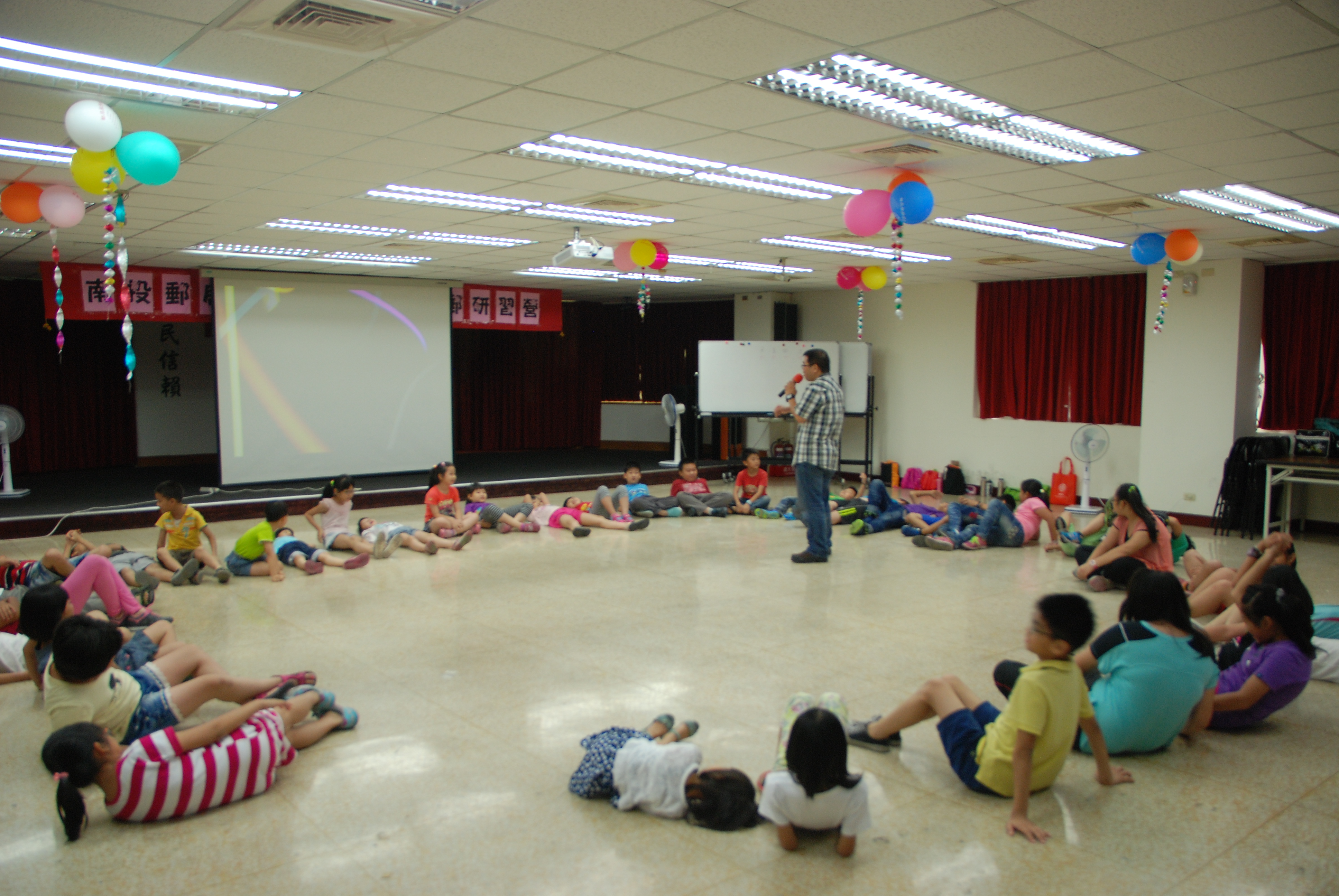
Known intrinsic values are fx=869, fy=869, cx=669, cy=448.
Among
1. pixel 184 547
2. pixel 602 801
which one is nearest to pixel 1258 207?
pixel 602 801

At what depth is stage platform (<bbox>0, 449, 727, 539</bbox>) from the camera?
8.12 meters

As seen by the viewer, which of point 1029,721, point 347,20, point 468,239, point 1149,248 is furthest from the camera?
point 468,239

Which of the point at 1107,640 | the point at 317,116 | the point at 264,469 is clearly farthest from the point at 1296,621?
the point at 264,469

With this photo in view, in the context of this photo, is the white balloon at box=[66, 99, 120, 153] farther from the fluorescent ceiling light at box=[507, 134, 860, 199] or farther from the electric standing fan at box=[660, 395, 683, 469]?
the electric standing fan at box=[660, 395, 683, 469]

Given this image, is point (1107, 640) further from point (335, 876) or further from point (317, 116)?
point (317, 116)

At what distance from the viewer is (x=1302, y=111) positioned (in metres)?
3.71

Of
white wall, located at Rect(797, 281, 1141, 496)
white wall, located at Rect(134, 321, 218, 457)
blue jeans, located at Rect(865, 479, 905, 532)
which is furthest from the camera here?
white wall, located at Rect(134, 321, 218, 457)

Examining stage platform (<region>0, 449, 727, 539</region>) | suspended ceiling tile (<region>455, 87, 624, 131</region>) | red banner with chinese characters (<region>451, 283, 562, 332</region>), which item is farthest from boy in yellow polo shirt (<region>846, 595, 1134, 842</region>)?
red banner with chinese characters (<region>451, 283, 562, 332</region>)

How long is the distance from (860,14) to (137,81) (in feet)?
9.13

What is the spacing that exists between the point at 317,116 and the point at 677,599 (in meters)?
3.33

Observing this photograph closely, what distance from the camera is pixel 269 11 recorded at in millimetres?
2744

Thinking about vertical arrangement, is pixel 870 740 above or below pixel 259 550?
below

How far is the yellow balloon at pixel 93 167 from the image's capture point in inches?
144

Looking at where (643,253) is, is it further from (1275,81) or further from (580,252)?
(1275,81)
